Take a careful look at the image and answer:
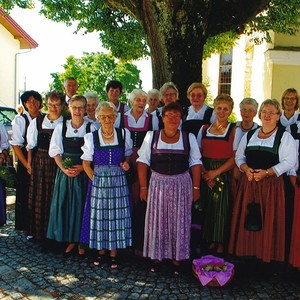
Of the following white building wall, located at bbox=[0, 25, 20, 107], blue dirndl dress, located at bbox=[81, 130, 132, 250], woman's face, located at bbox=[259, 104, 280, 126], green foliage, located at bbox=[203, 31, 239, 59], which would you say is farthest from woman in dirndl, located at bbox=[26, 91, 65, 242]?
white building wall, located at bbox=[0, 25, 20, 107]

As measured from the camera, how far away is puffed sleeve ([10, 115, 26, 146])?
4965 millimetres

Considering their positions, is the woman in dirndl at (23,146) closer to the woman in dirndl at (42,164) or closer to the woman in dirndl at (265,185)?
the woman in dirndl at (42,164)

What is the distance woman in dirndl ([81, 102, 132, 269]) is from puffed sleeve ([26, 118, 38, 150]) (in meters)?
0.85

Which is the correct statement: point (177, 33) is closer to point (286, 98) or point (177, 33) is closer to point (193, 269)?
point (286, 98)

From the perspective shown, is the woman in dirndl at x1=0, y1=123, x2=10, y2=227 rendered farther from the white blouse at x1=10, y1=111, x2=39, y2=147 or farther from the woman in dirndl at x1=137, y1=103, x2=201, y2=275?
the woman in dirndl at x1=137, y1=103, x2=201, y2=275

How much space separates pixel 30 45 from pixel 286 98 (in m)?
21.5

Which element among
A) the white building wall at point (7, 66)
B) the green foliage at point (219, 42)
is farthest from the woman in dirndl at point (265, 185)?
the white building wall at point (7, 66)

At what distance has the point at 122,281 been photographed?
4.02 metres

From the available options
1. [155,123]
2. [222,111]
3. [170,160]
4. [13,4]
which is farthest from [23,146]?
[13,4]

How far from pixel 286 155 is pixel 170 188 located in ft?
3.83

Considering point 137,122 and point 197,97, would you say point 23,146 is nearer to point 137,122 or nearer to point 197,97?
point 137,122

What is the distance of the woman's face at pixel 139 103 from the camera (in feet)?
15.5

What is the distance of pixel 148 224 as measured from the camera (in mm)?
4125

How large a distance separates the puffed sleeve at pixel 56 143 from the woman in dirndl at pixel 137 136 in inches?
27.4
